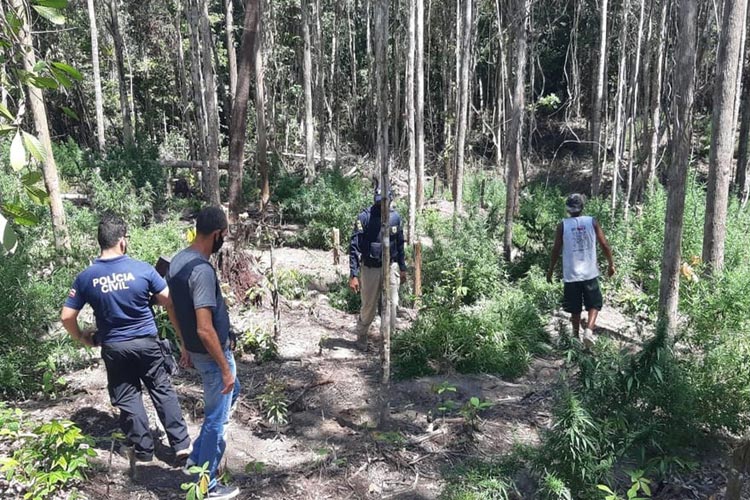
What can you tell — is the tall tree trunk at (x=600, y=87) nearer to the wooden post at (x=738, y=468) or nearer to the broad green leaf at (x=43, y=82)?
the wooden post at (x=738, y=468)

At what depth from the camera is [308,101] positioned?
1595cm

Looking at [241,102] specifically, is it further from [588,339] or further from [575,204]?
[588,339]

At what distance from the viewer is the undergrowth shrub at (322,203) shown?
39.5ft

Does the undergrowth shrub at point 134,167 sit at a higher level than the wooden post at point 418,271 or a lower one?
higher

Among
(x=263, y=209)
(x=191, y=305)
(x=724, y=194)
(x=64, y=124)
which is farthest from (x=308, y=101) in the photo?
(x=64, y=124)

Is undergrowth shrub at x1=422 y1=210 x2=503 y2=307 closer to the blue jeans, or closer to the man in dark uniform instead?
the man in dark uniform

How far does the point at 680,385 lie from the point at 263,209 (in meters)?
10.2

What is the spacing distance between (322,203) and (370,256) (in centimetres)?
658

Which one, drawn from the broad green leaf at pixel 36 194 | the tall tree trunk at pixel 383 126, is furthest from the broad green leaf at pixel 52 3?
the tall tree trunk at pixel 383 126

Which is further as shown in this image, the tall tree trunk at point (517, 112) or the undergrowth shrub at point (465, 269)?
the tall tree trunk at point (517, 112)

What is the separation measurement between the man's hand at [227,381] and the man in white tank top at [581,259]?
4265 millimetres

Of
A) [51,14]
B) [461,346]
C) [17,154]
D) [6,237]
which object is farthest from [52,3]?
[461,346]

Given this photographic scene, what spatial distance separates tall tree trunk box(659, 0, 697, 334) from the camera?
5.63 m

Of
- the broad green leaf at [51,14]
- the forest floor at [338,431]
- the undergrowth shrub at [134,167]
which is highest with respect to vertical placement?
the broad green leaf at [51,14]
